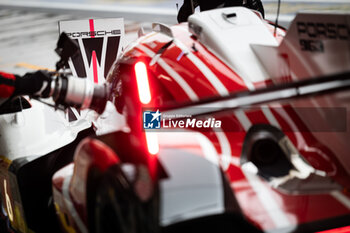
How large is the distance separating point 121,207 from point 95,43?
6.55 feet

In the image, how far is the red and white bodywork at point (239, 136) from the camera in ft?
3.45

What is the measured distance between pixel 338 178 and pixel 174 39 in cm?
76

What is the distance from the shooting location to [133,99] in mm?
1546

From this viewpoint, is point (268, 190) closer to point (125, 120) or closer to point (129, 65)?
point (125, 120)

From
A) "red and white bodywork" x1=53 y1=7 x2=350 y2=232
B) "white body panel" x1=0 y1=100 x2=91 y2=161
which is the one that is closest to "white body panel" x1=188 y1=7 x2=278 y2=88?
"red and white bodywork" x1=53 y1=7 x2=350 y2=232

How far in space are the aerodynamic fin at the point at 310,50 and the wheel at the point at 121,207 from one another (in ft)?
1.96

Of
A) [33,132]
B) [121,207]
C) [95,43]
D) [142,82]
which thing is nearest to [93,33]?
[95,43]

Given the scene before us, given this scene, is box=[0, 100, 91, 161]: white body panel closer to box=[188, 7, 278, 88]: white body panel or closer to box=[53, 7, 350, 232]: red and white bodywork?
box=[53, 7, 350, 232]: red and white bodywork

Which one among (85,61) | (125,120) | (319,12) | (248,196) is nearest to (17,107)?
(125,120)

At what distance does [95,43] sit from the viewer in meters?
2.88

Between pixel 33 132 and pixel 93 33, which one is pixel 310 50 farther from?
pixel 93 33

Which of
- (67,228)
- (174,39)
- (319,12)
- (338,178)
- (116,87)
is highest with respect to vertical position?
(319,12)

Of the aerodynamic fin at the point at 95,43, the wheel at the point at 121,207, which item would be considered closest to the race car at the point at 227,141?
the wheel at the point at 121,207

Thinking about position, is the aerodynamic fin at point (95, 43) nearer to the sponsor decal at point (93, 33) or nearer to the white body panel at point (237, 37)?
the sponsor decal at point (93, 33)
